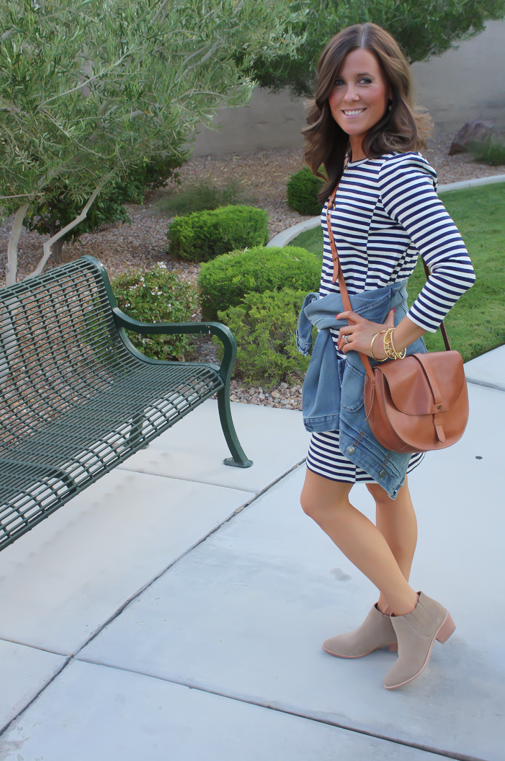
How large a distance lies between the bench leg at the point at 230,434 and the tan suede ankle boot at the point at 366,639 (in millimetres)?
1466

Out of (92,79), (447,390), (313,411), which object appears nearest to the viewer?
(447,390)

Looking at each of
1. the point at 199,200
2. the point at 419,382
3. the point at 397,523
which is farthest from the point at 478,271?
the point at 419,382

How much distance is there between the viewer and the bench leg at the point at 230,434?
355 centimetres

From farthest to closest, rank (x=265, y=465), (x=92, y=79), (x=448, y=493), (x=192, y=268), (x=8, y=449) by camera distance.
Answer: (x=192, y=268) < (x=92, y=79) < (x=265, y=465) < (x=448, y=493) < (x=8, y=449)

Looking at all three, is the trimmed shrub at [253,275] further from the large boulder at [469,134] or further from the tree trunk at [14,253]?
the large boulder at [469,134]

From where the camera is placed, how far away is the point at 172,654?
2.24 metres

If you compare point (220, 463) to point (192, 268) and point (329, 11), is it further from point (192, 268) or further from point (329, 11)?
point (329, 11)

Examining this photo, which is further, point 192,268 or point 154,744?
point 192,268

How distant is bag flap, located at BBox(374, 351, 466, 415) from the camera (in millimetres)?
1704

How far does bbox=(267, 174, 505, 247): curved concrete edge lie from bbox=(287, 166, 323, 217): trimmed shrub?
1.26 feet

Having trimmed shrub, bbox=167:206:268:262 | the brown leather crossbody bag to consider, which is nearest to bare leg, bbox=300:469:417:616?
the brown leather crossbody bag

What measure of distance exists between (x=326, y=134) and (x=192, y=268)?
224 inches

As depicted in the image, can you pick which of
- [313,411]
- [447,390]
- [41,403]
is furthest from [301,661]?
[41,403]

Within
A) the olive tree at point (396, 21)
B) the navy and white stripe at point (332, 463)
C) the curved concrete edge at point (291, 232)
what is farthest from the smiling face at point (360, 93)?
the olive tree at point (396, 21)
